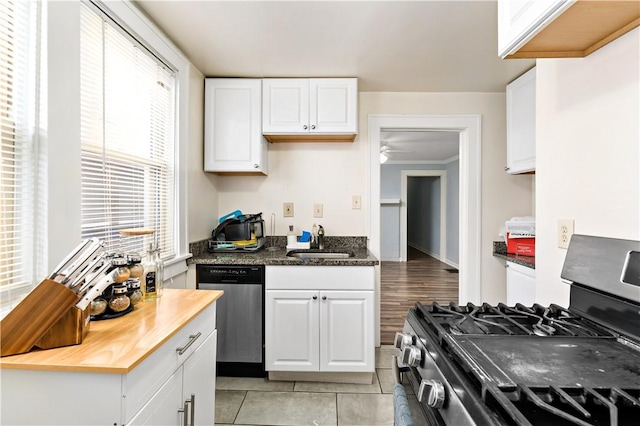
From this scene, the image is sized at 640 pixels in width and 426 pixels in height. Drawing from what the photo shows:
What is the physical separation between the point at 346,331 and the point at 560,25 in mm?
1910

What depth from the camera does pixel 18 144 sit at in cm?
101

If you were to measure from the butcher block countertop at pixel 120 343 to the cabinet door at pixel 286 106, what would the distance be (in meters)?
1.56

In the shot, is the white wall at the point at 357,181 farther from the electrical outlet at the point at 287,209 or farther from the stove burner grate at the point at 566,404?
the stove burner grate at the point at 566,404

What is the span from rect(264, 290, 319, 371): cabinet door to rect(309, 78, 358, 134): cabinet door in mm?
1270

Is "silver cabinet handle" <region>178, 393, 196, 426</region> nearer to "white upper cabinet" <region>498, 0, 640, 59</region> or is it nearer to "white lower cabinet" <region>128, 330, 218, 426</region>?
"white lower cabinet" <region>128, 330, 218, 426</region>

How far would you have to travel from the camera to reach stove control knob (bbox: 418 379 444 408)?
2.19 ft

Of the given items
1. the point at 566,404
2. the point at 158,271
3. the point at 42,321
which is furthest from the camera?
the point at 158,271

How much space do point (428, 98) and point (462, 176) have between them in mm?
760

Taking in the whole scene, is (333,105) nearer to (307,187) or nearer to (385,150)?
(307,187)

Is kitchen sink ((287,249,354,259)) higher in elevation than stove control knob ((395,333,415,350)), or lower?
higher

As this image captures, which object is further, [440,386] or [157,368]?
[157,368]

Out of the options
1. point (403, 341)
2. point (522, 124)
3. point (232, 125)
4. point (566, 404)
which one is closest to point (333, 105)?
point (232, 125)

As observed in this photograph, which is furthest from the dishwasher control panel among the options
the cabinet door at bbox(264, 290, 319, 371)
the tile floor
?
the tile floor

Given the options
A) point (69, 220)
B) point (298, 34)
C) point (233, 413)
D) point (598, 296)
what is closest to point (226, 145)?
point (298, 34)
